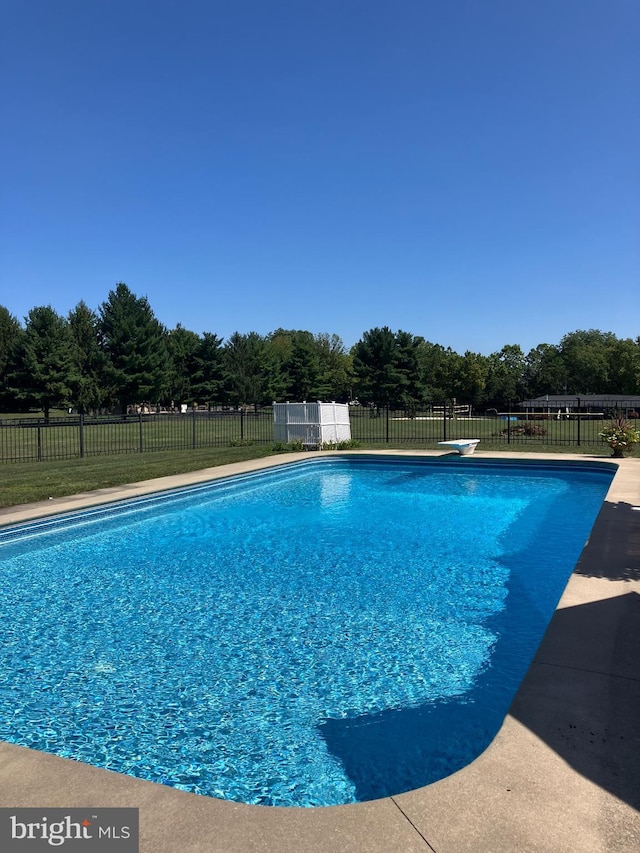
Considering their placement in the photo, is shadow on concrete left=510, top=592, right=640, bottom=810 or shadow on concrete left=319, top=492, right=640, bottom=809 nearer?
shadow on concrete left=510, top=592, right=640, bottom=810

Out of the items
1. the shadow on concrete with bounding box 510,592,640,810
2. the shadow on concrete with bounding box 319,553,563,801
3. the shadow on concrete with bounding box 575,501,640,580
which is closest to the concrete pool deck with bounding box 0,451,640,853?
the shadow on concrete with bounding box 510,592,640,810

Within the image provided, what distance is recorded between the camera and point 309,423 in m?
18.9

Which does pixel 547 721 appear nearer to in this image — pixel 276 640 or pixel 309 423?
pixel 276 640

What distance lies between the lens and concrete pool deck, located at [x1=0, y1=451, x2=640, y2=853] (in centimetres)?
198

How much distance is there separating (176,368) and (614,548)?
55.9 metres

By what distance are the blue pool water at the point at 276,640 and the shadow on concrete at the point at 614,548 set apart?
52cm

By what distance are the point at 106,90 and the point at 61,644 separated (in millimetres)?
16205

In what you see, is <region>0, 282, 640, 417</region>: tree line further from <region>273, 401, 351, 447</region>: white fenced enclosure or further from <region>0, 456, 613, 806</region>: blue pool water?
<region>0, 456, 613, 806</region>: blue pool water

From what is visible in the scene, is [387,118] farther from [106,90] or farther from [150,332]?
[150,332]

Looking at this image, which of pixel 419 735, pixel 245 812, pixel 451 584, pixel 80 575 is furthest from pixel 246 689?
pixel 80 575

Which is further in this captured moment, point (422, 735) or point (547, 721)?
point (422, 735)

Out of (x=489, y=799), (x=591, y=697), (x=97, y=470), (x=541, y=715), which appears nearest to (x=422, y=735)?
(x=541, y=715)

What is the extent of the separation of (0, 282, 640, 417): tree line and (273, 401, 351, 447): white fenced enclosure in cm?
2625

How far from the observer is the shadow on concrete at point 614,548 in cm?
542
